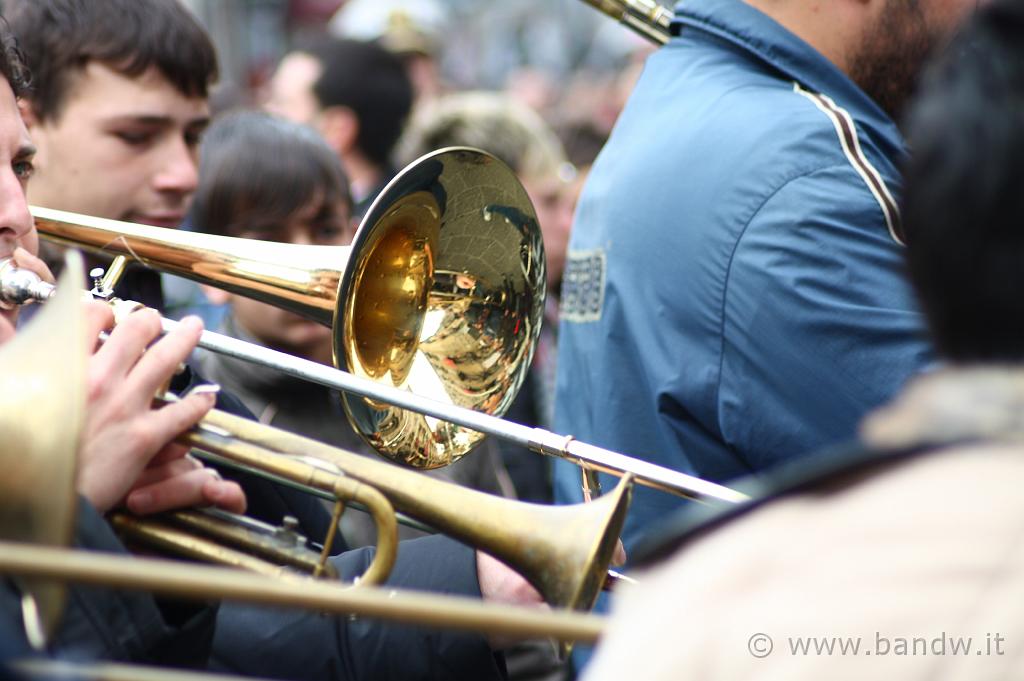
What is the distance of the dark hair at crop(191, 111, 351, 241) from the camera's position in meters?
3.56

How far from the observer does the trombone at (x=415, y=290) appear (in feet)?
7.46

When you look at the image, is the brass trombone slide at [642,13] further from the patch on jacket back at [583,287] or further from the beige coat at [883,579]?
the beige coat at [883,579]

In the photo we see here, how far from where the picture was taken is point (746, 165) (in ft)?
7.68

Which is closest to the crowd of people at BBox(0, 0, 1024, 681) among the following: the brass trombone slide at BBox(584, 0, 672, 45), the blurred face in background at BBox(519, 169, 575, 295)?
the brass trombone slide at BBox(584, 0, 672, 45)

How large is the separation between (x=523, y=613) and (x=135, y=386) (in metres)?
0.69

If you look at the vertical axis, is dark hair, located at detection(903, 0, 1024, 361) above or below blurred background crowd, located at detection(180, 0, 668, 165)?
above

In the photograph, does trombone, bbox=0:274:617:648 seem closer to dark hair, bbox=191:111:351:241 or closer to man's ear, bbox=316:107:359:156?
dark hair, bbox=191:111:351:241

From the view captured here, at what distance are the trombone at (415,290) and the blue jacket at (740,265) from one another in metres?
0.18

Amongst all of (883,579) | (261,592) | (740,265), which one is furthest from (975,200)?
(740,265)

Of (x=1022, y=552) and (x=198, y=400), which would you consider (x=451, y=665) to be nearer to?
(x=198, y=400)

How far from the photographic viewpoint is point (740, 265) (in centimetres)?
230

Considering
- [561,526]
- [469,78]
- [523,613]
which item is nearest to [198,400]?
[561,526]

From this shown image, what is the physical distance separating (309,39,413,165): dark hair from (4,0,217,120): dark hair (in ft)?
7.02

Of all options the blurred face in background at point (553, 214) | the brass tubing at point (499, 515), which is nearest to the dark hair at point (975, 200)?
the brass tubing at point (499, 515)
